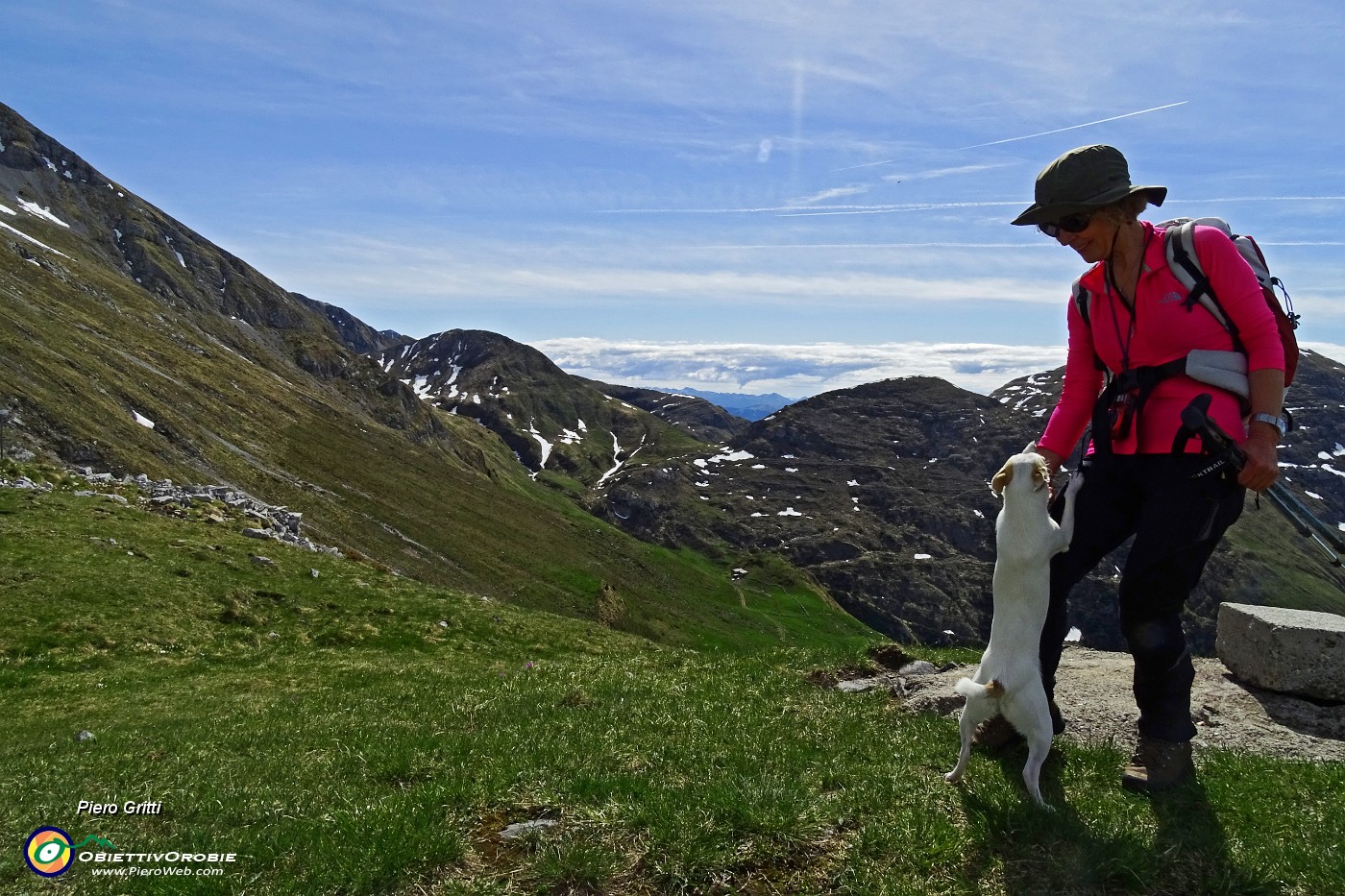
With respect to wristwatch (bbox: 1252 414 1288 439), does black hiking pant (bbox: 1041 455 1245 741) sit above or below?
below

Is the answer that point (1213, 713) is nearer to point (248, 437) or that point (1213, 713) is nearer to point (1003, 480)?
point (1003, 480)

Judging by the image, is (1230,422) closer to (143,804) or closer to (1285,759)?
(1285,759)

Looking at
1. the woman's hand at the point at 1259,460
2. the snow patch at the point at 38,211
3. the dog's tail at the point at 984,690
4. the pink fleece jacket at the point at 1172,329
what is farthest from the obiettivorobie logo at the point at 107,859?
the snow patch at the point at 38,211

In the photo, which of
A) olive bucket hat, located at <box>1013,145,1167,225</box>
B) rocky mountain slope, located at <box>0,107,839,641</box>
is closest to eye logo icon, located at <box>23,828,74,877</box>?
olive bucket hat, located at <box>1013,145,1167,225</box>

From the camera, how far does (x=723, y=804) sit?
6.69 meters

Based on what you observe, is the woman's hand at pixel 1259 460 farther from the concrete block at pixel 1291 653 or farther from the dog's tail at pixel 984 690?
the concrete block at pixel 1291 653

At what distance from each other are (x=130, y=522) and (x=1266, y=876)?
34.5m

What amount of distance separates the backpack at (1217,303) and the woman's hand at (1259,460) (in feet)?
1.34

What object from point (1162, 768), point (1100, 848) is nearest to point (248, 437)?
point (1162, 768)

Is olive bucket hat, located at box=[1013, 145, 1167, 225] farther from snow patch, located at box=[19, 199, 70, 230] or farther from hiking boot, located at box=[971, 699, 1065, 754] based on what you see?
snow patch, located at box=[19, 199, 70, 230]

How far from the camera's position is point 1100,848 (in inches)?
230

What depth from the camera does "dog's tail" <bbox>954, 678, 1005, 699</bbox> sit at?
6.93m

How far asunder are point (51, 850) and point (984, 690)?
8436mm

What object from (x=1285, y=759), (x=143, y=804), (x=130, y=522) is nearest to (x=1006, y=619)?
(x=1285, y=759)
